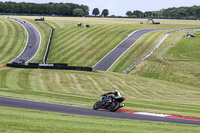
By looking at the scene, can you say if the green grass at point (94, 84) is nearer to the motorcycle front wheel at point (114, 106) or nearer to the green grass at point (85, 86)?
the green grass at point (85, 86)

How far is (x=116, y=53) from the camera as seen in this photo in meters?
79.2

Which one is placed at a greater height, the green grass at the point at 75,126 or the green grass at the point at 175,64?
the green grass at the point at 75,126

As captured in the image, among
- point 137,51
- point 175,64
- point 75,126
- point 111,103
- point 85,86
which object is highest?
point 75,126

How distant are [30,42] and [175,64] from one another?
145 feet

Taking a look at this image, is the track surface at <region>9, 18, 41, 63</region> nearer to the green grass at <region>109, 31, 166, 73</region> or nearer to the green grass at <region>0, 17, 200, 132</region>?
the green grass at <region>0, 17, 200, 132</region>

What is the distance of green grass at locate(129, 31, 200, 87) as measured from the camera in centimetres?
5991

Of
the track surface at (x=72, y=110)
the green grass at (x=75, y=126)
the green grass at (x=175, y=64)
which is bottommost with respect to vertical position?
the green grass at (x=175, y=64)

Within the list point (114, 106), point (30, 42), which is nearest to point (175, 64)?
point (30, 42)

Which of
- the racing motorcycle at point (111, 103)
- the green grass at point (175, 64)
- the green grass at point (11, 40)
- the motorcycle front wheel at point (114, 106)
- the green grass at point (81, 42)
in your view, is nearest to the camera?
the motorcycle front wheel at point (114, 106)

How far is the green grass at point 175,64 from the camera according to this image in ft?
197

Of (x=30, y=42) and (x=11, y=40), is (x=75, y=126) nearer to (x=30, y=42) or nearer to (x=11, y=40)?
(x=30, y=42)

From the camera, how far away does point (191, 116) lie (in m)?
22.3

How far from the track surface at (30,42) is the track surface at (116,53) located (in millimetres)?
17301

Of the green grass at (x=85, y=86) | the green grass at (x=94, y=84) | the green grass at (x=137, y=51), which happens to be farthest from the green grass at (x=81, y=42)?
the green grass at (x=85, y=86)
